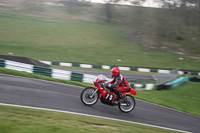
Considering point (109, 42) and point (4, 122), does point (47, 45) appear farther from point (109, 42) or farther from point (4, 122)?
point (4, 122)

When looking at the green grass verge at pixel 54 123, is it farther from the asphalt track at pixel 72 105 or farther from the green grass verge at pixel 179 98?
the green grass verge at pixel 179 98

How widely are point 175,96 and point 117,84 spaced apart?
7.03 meters

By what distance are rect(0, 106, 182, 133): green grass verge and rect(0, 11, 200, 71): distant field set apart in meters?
18.2

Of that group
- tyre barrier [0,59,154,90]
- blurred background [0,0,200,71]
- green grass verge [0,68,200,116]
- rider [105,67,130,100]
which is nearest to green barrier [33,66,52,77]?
tyre barrier [0,59,154,90]

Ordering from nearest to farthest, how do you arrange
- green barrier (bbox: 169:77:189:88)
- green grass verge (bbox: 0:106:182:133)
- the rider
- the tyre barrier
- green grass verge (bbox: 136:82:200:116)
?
green grass verge (bbox: 0:106:182:133) → the rider → green grass verge (bbox: 136:82:200:116) → the tyre barrier → green barrier (bbox: 169:77:189:88)

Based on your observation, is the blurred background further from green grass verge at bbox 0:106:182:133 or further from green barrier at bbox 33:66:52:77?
green grass verge at bbox 0:106:182:133

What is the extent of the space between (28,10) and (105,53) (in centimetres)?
2464

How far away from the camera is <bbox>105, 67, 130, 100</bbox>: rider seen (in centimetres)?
916

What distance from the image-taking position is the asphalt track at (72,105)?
8.84 metres

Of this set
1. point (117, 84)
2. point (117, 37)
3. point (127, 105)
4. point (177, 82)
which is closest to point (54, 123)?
point (117, 84)

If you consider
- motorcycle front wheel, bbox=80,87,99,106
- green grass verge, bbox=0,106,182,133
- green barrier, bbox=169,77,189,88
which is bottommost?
green grass verge, bbox=0,106,182,133

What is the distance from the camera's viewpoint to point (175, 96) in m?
14.9

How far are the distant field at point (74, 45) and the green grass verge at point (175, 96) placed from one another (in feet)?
35.9

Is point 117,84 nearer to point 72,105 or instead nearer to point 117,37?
point 72,105
